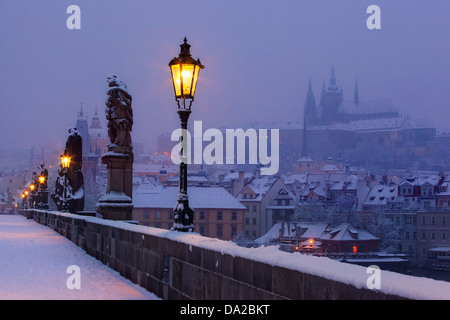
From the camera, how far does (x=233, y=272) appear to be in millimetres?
6566

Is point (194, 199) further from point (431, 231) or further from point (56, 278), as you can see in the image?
point (56, 278)

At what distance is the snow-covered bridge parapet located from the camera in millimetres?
4211

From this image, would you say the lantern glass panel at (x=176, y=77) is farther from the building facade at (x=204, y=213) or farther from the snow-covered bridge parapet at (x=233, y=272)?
the building facade at (x=204, y=213)

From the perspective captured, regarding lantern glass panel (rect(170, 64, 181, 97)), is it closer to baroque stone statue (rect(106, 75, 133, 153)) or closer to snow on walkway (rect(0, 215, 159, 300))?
snow on walkway (rect(0, 215, 159, 300))

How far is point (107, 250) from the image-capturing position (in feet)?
44.6

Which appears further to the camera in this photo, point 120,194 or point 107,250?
point 120,194

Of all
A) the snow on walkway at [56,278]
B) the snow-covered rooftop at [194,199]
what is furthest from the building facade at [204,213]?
the snow on walkway at [56,278]

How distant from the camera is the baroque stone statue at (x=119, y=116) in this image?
783 inches

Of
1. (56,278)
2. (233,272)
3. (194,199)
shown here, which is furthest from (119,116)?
(194,199)
